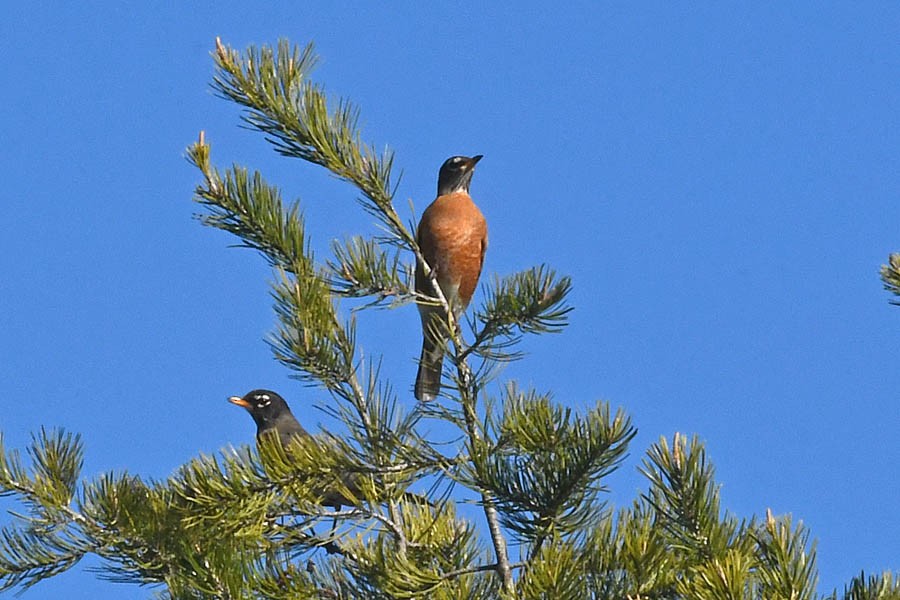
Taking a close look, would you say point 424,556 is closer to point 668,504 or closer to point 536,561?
point 536,561

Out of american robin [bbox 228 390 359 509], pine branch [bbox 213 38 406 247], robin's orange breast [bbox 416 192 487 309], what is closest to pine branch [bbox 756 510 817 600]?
pine branch [bbox 213 38 406 247]

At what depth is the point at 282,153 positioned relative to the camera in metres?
3.69

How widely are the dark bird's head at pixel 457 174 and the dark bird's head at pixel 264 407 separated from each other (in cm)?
148

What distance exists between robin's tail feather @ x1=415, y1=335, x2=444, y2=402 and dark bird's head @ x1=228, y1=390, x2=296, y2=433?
2.24 m

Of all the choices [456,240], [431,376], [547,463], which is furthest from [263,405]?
[547,463]

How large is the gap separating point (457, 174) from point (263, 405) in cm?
169

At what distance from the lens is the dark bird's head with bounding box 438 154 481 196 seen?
270 inches

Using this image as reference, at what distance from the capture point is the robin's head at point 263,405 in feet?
21.5

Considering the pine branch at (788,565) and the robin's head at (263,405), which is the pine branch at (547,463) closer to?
the pine branch at (788,565)

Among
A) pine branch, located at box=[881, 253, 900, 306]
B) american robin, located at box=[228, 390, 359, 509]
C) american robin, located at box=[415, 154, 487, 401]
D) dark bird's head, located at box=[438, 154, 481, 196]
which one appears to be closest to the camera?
pine branch, located at box=[881, 253, 900, 306]

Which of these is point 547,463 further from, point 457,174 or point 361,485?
point 457,174

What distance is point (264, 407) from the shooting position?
6605mm

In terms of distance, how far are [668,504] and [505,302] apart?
853mm

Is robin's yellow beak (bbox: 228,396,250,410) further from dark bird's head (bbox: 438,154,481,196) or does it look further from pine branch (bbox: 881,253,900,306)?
pine branch (bbox: 881,253,900,306)
